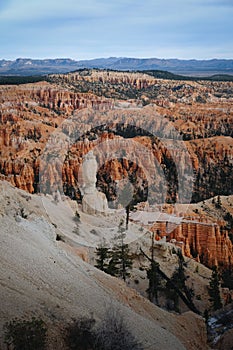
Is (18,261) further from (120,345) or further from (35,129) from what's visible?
(35,129)

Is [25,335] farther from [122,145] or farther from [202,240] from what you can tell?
[122,145]

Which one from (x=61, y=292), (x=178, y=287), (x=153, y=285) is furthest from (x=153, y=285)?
(x=61, y=292)

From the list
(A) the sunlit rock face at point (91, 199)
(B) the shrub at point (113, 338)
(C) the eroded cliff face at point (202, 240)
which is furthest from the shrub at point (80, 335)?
(C) the eroded cliff face at point (202, 240)

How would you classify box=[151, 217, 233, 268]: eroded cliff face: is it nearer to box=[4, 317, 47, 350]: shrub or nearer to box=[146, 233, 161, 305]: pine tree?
box=[146, 233, 161, 305]: pine tree

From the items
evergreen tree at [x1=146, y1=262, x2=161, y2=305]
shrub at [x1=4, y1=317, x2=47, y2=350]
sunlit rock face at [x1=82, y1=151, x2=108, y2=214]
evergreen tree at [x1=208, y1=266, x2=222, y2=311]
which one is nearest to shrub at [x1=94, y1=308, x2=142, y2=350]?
shrub at [x1=4, y1=317, x2=47, y2=350]

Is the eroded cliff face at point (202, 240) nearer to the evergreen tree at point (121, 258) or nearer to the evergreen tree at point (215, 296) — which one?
the evergreen tree at point (121, 258)

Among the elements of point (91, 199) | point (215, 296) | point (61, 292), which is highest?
point (61, 292)

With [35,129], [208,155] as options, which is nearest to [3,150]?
[35,129]
